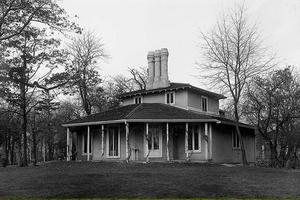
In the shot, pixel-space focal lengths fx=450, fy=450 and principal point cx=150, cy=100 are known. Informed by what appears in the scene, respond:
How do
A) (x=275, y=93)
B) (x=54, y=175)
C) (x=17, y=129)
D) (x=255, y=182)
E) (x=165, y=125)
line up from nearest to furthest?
(x=255, y=182)
(x=54, y=175)
(x=165, y=125)
(x=275, y=93)
(x=17, y=129)

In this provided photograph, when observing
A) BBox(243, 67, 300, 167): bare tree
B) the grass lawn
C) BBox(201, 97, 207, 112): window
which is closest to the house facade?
BBox(201, 97, 207, 112): window

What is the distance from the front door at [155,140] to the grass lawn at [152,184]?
7788mm

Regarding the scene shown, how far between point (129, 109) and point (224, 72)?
7.13 meters

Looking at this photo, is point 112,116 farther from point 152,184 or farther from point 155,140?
point 152,184

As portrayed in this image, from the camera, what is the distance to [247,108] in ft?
122

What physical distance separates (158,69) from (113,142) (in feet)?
24.8

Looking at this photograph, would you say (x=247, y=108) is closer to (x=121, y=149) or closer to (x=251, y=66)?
(x=251, y=66)

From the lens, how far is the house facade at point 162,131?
2903cm

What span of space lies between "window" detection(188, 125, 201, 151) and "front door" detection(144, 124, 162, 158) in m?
2.12

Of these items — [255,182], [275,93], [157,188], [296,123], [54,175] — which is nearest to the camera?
[157,188]

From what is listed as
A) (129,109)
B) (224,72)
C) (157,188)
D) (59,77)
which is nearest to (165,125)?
(129,109)

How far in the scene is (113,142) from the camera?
3091cm

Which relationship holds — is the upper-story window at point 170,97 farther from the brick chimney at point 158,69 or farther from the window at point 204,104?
the window at point 204,104

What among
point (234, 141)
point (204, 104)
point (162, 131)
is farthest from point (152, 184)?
point (204, 104)
